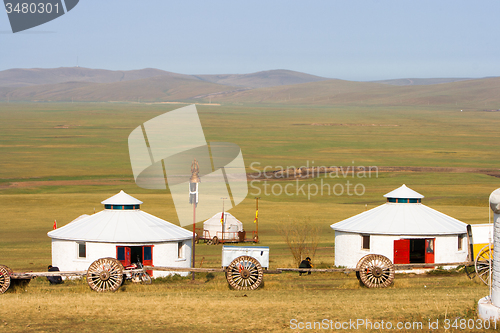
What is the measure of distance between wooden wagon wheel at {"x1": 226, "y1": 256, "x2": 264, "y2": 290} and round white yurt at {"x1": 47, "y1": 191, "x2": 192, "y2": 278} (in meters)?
7.52

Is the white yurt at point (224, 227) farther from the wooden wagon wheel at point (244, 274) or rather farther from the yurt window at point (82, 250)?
the wooden wagon wheel at point (244, 274)

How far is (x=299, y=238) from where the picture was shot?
3809 centimetres

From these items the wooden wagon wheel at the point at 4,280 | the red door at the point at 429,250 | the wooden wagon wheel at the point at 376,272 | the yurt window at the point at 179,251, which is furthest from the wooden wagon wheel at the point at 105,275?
the red door at the point at 429,250

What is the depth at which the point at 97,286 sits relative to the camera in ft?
72.2

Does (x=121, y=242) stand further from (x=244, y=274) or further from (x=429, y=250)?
(x=429, y=250)

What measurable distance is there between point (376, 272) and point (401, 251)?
25.9 ft

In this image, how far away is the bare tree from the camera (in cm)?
3384

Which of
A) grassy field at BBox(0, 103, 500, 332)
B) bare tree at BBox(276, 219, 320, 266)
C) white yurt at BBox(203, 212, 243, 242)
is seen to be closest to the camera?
grassy field at BBox(0, 103, 500, 332)

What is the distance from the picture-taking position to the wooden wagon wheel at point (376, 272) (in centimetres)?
2266

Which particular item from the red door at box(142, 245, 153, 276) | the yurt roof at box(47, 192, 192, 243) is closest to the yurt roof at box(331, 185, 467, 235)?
the yurt roof at box(47, 192, 192, 243)

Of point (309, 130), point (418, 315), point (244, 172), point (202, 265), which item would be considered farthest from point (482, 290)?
point (309, 130)

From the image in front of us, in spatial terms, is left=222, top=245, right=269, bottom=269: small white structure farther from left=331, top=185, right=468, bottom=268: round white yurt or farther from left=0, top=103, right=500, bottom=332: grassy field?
left=331, top=185, right=468, bottom=268: round white yurt

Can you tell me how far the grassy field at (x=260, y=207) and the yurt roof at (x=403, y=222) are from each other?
2.86 m

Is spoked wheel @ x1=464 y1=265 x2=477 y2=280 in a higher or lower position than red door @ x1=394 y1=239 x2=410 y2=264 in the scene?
lower
